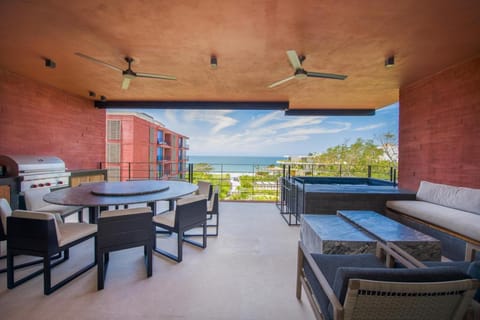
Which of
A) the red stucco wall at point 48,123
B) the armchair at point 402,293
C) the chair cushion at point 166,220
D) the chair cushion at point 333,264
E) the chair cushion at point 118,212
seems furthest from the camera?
the red stucco wall at point 48,123

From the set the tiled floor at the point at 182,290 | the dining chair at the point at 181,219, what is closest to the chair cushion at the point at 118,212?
the dining chair at the point at 181,219

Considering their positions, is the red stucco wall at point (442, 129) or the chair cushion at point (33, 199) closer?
the chair cushion at point (33, 199)

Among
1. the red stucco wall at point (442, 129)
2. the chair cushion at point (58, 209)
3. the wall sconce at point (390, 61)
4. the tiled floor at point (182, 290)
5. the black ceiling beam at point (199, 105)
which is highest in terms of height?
the wall sconce at point (390, 61)

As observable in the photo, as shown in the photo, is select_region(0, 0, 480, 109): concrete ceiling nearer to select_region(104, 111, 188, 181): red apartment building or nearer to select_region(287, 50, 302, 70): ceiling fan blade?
select_region(287, 50, 302, 70): ceiling fan blade

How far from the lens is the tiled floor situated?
60.4 inches

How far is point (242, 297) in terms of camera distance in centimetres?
172

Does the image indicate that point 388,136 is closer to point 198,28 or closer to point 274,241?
point 274,241

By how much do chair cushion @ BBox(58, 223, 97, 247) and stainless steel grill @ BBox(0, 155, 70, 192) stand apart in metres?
1.83

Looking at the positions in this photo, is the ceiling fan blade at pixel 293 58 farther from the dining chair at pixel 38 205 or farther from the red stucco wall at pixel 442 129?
the dining chair at pixel 38 205

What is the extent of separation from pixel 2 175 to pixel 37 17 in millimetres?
2523

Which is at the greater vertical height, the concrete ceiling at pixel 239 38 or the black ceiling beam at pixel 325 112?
the concrete ceiling at pixel 239 38

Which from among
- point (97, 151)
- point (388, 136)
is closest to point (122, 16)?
point (97, 151)

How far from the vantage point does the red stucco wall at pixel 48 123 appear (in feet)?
11.0

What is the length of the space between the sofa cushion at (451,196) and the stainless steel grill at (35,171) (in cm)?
630
